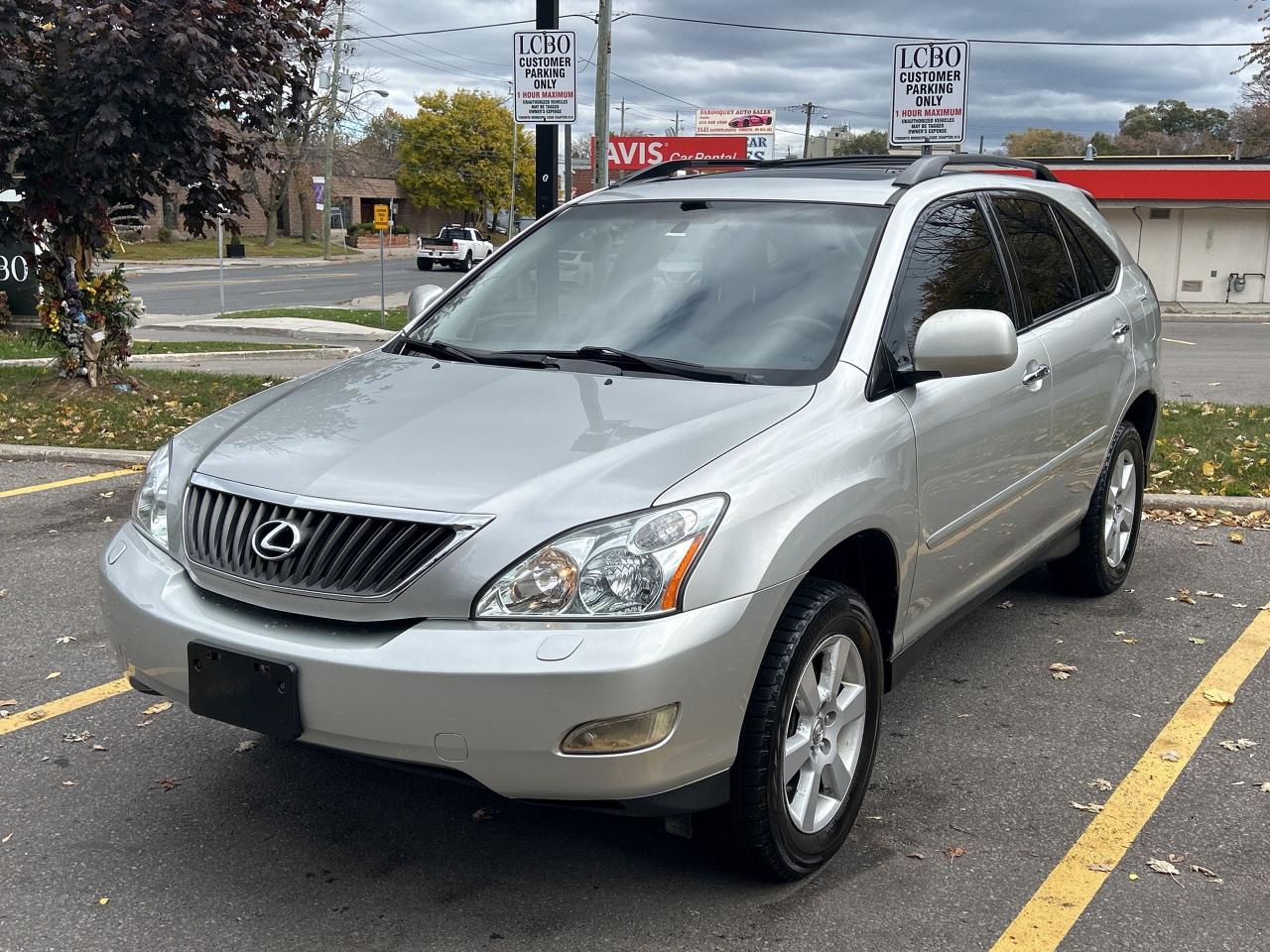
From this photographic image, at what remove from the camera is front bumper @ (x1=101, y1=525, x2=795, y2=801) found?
2615 millimetres

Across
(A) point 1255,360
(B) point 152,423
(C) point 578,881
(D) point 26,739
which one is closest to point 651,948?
(C) point 578,881

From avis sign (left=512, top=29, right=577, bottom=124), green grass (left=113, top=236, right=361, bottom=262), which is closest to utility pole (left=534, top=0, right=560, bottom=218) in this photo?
avis sign (left=512, top=29, right=577, bottom=124)

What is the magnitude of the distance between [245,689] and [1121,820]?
94.7 inches

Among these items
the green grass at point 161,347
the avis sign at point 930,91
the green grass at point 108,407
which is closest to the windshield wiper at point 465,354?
the green grass at point 108,407

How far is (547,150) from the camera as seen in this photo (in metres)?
11.9

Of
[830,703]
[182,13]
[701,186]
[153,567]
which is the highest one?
[182,13]

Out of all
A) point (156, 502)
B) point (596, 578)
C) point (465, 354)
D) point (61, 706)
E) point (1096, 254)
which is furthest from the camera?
point (1096, 254)

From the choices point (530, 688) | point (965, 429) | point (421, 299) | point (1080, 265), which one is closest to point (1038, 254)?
point (1080, 265)

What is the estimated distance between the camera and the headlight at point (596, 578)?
2699 millimetres

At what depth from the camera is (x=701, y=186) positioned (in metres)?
4.46

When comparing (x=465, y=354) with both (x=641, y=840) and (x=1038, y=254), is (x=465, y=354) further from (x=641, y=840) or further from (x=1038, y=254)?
(x=1038, y=254)

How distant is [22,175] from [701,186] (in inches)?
300

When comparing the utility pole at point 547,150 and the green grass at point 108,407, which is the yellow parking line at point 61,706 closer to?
the green grass at point 108,407

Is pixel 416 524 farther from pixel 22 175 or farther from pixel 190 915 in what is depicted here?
pixel 22 175
